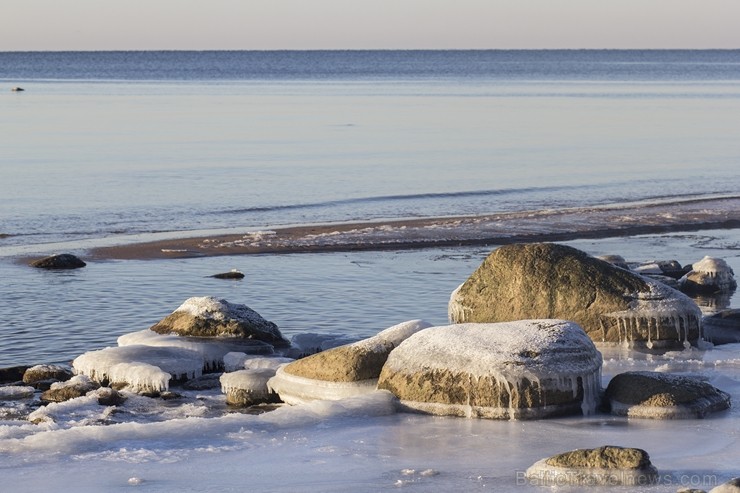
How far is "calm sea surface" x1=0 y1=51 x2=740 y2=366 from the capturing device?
17094 millimetres

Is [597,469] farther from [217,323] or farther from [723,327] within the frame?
[723,327]

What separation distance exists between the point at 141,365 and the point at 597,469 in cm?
520

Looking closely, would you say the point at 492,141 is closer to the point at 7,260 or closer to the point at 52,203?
→ the point at 52,203

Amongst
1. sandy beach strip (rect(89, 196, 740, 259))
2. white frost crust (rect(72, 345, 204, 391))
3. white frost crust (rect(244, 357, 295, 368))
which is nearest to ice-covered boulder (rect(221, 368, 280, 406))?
white frost crust (rect(244, 357, 295, 368))

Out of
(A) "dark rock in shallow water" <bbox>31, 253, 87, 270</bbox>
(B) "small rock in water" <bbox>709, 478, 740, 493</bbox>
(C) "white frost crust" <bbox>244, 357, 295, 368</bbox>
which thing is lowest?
(B) "small rock in water" <bbox>709, 478, 740, 493</bbox>

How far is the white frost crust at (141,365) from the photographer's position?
12.3 meters

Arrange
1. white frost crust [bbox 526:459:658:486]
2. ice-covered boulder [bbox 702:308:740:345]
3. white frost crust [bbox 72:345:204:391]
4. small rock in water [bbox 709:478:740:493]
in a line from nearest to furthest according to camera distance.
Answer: small rock in water [bbox 709:478:740:493]
white frost crust [bbox 526:459:658:486]
white frost crust [bbox 72:345:204:391]
ice-covered boulder [bbox 702:308:740:345]

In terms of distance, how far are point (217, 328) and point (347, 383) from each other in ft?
8.60

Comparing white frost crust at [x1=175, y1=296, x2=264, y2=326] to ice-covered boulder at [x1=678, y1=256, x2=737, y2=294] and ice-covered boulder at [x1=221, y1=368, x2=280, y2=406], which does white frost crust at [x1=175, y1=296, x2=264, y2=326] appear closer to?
ice-covered boulder at [x1=221, y1=368, x2=280, y2=406]

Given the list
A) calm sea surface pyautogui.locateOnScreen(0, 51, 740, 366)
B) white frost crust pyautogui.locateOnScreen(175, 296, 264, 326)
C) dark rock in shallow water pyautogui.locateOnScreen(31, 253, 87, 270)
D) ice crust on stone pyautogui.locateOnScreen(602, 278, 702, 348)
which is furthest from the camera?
dark rock in shallow water pyautogui.locateOnScreen(31, 253, 87, 270)

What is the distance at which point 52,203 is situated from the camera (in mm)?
27609

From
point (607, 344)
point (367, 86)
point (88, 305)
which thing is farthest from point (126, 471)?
point (367, 86)

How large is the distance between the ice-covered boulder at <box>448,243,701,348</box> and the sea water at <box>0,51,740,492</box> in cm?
40

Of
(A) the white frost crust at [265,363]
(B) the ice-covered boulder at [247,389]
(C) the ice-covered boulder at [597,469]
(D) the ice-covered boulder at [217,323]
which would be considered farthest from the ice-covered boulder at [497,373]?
(D) the ice-covered boulder at [217,323]
